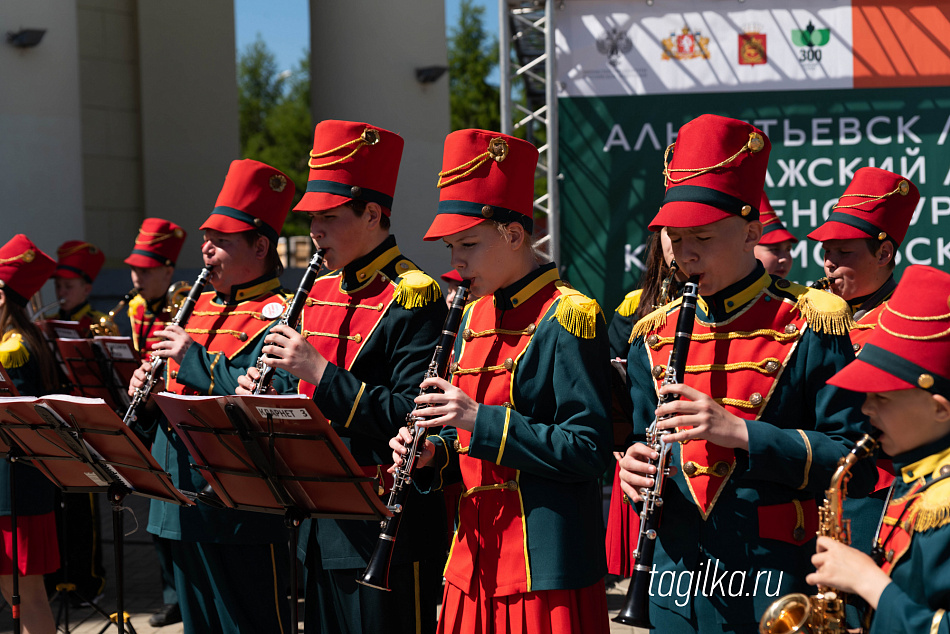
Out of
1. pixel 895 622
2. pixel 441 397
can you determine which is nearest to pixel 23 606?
pixel 441 397

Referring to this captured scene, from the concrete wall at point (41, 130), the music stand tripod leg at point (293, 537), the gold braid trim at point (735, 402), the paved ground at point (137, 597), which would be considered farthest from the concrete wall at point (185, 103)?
the gold braid trim at point (735, 402)

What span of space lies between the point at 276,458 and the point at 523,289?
3.06ft

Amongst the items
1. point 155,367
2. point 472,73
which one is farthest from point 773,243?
point 472,73

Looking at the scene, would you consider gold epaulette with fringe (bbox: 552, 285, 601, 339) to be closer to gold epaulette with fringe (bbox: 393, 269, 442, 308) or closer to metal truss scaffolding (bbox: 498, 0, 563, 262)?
gold epaulette with fringe (bbox: 393, 269, 442, 308)

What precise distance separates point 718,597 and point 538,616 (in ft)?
1.71

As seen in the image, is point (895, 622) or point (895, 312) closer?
point (895, 622)

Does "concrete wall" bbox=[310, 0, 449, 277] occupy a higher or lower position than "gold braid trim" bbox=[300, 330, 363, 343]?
higher

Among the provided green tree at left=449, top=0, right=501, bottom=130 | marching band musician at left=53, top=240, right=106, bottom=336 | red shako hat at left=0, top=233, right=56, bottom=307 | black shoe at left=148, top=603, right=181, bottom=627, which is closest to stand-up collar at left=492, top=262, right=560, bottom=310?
red shako hat at left=0, top=233, right=56, bottom=307

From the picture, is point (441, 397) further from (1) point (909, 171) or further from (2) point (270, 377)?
(1) point (909, 171)

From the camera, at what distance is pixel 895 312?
220cm

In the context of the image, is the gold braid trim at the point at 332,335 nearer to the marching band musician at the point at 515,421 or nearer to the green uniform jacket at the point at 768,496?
the marching band musician at the point at 515,421

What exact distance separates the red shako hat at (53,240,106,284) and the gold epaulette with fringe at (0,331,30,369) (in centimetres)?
369

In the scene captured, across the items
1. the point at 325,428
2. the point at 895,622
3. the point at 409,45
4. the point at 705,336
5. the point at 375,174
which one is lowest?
the point at 895,622

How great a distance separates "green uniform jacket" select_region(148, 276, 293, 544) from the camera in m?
3.86
